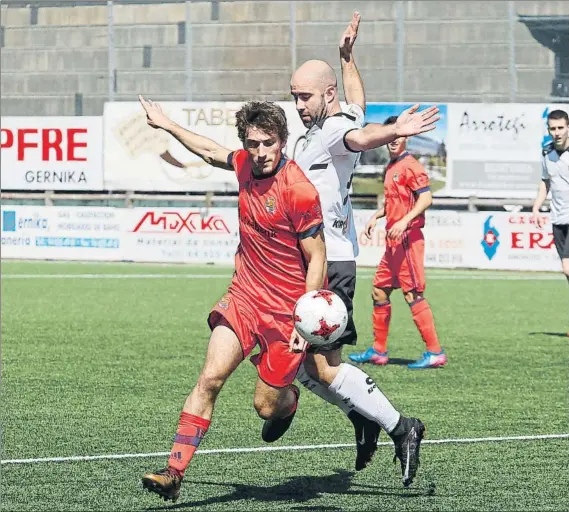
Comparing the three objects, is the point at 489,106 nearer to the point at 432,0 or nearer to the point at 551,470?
the point at 432,0

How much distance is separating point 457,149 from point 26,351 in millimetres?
16605

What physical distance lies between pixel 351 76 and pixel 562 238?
21.7 feet

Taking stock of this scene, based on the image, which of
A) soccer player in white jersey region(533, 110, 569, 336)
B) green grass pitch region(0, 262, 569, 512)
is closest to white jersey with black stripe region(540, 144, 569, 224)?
Answer: soccer player in white jersey region(533, 110, 569, 336)

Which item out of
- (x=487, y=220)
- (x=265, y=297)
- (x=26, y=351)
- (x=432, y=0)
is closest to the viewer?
(x=265, y=297)

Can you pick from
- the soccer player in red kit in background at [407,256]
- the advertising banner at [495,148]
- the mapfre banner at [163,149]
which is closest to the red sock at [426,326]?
the soccer player in red kit in background at [407,256]

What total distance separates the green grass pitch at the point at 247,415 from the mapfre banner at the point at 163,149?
11.6m

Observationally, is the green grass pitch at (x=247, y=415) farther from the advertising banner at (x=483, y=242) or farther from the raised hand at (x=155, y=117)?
the advertising banner at (x=483, y=242)

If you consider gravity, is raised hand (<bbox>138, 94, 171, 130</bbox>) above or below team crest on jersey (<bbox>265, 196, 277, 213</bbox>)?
above

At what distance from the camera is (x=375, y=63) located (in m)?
28.8

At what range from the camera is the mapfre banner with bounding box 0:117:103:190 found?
30344 millimetres

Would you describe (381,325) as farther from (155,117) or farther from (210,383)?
(210,383)

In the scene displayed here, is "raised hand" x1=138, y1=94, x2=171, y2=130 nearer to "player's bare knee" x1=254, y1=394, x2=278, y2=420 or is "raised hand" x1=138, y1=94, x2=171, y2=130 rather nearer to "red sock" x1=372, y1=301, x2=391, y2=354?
"player's bare knee" x1=254, y1=394, x2=278, y2=420

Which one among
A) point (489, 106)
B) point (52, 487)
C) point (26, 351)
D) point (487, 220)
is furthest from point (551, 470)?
point (489, 106)

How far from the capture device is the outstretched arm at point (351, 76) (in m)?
7.97
